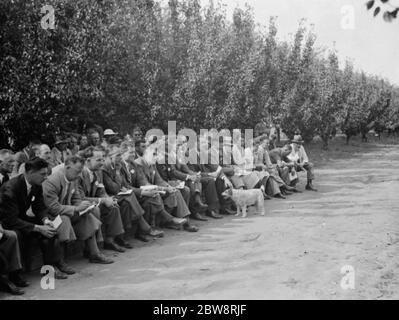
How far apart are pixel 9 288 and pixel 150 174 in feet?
13.9

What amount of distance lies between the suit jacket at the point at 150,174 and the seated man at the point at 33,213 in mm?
2914

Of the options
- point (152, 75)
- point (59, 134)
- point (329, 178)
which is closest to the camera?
point (59, 134)

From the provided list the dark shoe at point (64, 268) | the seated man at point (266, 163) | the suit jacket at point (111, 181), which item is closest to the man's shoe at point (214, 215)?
the suit jacket at point (111, 181)

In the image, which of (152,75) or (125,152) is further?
(152,75)

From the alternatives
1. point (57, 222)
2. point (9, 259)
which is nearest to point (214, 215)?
point (57, 222)

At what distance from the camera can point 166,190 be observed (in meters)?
9.59

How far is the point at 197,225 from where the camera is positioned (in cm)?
1009

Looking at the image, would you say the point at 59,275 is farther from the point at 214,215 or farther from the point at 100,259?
the point at 214,215

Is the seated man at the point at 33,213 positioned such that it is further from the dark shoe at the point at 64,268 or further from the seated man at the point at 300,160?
the seated man at the point at 300,160

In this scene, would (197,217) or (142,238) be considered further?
(197,217)

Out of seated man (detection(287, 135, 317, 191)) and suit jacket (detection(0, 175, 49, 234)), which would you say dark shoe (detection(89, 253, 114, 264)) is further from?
seated man (detection(287, 135, 317, 191))
